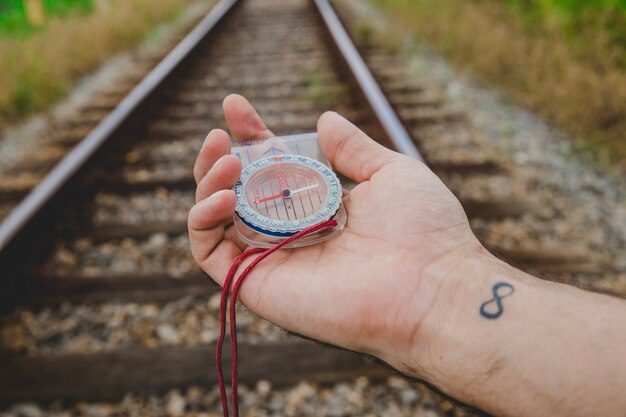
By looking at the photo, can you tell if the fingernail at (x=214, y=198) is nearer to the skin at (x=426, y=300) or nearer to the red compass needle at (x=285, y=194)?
the skin at (x=426, y=300)

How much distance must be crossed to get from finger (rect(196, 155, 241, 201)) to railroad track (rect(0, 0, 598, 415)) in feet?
3.50

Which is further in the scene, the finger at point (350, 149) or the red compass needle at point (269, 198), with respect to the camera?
the finger at point (350, 149)

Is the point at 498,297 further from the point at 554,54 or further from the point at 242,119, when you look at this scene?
the point at 554,54

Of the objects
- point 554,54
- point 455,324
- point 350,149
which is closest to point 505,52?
point 554,54

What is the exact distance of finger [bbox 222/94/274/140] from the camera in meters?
2.08

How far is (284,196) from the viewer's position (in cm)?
198

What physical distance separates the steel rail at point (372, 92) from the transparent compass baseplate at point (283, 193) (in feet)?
4.91

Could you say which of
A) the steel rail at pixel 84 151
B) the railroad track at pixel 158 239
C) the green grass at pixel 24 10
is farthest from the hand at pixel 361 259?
the green grass at pixel 24 10

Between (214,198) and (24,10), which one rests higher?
(214,198)

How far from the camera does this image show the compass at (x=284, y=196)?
1852mm

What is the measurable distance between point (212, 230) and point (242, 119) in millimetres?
559

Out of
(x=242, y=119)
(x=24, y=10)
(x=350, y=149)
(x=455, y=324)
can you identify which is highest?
(x=242, y=119)

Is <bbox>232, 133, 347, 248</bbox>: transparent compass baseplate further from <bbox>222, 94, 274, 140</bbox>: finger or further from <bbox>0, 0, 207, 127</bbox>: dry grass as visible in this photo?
<bbox>0, 0, 207, 127</bbox>: dry grass

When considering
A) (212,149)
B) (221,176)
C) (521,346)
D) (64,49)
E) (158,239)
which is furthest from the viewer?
(64,49)
